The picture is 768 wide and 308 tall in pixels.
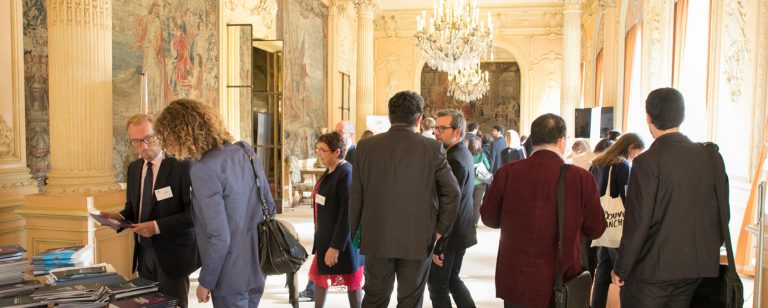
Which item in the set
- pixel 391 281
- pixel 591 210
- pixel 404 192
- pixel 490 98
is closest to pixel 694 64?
pixel 591 210

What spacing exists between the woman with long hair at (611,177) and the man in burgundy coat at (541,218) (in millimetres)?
1346

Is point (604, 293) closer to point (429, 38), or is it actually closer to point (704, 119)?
point (704, 119)

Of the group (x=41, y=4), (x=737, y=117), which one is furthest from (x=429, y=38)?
(x=41, y=4)

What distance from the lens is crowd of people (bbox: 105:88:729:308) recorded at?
9.59ft

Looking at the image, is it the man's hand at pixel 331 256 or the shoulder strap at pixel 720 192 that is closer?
the shoulder strap at pixel 720 192

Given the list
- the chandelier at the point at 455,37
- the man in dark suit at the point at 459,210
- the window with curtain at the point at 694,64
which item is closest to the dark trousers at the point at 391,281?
the man in dark suit at the point at 459,210

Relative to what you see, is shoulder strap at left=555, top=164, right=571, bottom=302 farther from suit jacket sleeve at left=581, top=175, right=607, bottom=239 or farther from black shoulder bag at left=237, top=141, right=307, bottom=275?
black shoulder bag at left=237, top=141, right=307, bottom=275

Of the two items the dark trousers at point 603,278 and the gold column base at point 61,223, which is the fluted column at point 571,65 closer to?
the dark trousers at point 603,278

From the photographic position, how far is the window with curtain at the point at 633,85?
1193 cm

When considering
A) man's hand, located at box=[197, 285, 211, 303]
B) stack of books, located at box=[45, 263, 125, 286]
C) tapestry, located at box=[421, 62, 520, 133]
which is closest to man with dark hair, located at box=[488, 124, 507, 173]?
man's hand, located at box=[197, 285, 211, 303]

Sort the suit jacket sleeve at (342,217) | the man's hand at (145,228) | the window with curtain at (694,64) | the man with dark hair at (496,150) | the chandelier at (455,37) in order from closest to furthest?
the man's hand at (145,228) < the suit jacket sleeve at (342,217) < the window with curtain at (694,64) < the chandelier at (455,37) < the man with dark hair at (496,150)

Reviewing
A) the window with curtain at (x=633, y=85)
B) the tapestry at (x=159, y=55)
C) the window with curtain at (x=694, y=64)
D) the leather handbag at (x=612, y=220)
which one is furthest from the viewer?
the window with curtain at (x=633, y=85)

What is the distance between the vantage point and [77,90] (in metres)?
5.20

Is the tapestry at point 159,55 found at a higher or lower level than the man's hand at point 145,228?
higher
